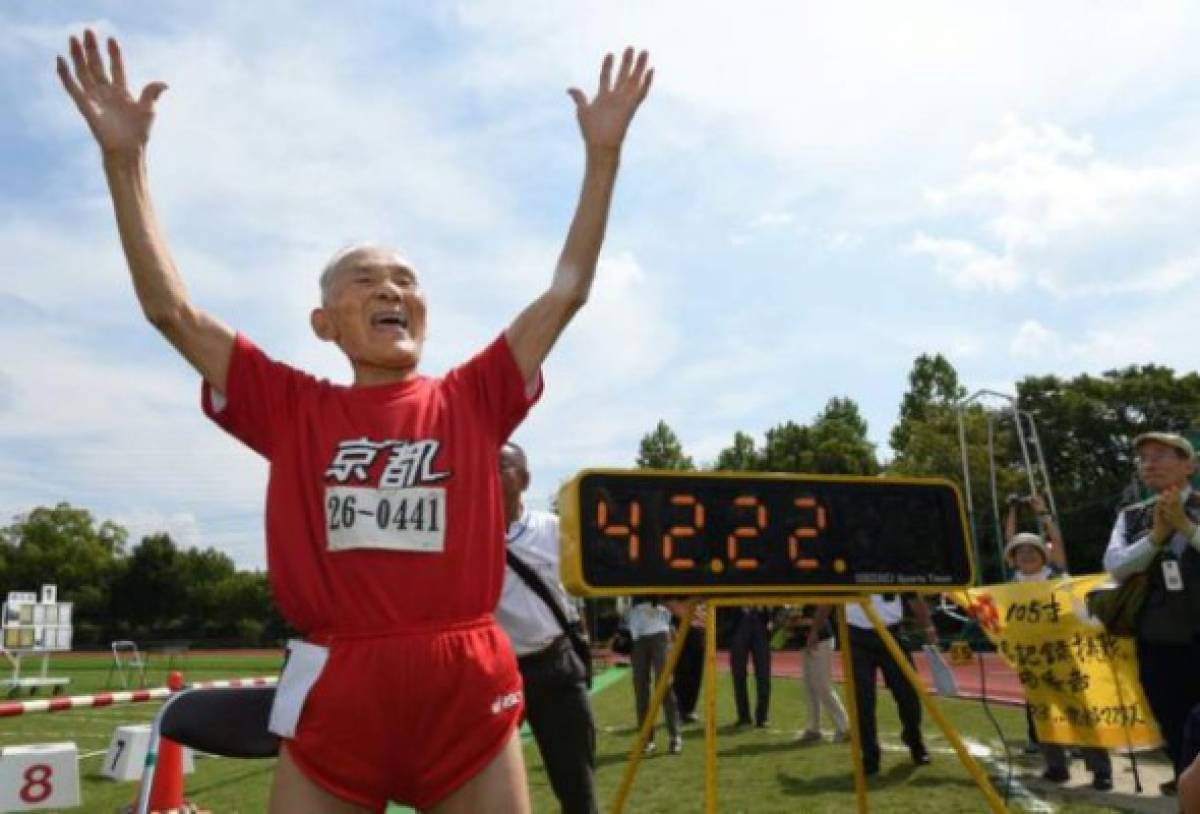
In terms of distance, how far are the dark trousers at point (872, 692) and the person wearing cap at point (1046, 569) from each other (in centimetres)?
96

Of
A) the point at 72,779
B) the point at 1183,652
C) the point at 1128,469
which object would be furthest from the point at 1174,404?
the point at 72,779

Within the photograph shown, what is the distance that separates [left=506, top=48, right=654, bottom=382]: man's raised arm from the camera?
2457 millimetres

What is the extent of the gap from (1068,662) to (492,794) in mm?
6727

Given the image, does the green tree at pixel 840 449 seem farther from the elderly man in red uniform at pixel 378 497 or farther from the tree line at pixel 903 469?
the elderly man in red uniform at pixel 378 497

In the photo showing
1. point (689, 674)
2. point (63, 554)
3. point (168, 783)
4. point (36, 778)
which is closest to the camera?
point (36, 778)

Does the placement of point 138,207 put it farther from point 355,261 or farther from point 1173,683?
point 1173,683

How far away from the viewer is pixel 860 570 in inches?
175

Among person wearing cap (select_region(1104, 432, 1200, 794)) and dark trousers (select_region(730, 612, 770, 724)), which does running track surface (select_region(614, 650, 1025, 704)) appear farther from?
person wearing cap (select_region(1104, 432, 1200, 794))

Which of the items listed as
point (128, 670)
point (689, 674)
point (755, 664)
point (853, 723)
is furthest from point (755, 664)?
point (128, 670)

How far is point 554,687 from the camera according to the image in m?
3.99

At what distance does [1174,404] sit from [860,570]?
5387cm

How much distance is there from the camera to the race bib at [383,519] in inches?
81.6

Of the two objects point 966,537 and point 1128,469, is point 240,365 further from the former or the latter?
point 1128,469

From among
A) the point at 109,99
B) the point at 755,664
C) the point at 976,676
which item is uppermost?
the point at 109,99
